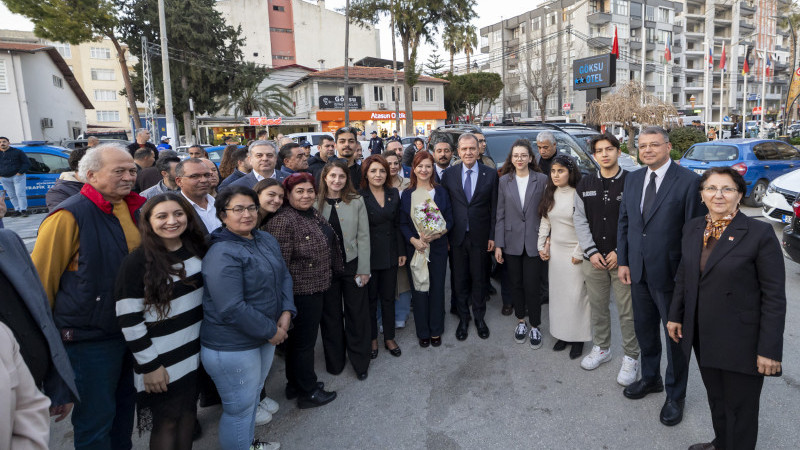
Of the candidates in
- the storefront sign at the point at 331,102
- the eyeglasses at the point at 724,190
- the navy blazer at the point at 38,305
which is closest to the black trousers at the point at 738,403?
the eyeglasses at the point at 724,190

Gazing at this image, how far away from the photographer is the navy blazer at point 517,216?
444 centimetres

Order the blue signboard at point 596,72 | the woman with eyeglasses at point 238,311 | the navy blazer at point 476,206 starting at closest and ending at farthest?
the woman with eyeglasses at point 238,311 → the navy blazer at point 476,206 → the blue signboard at point 596,72

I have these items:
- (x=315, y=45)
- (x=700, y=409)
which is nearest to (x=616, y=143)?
(x=700, y=409)

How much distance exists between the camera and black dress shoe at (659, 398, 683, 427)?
10.3 ft

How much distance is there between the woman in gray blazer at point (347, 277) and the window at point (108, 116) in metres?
62.6

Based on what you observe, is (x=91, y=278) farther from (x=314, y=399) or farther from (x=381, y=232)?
(x=381, y=232)

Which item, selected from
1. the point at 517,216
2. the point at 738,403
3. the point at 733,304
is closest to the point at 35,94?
the point at 517,216

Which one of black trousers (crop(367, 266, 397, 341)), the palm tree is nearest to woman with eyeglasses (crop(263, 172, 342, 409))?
black trousers (crop(367, 266, 397, 341))

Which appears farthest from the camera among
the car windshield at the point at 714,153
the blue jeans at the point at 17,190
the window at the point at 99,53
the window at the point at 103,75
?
the window at the point at 103,75

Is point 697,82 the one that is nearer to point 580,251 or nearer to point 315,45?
point 315,45

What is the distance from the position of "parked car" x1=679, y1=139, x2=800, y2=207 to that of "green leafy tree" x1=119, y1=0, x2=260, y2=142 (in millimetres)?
32304

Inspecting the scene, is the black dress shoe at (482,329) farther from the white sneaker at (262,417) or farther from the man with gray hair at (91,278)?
the man with gray hair at (91,278)

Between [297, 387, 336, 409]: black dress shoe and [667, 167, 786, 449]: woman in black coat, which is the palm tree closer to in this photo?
[297, 387, 336, 409]: black dress shoe

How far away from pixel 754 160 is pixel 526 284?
A: 9572 mm
